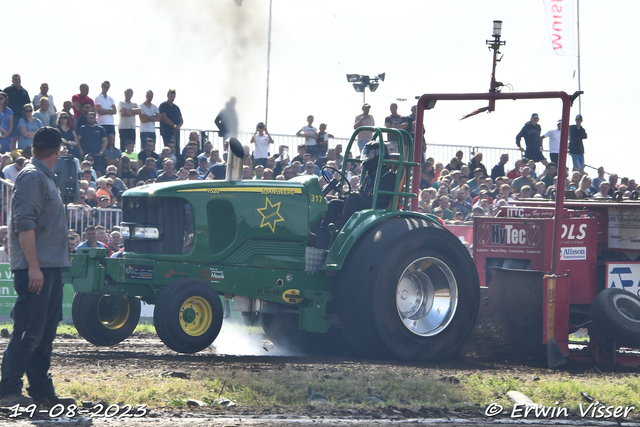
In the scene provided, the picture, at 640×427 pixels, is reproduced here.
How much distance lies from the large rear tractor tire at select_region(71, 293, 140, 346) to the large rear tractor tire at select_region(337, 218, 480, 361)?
6.84 feet

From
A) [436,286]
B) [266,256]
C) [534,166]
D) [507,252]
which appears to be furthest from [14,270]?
[534,166]

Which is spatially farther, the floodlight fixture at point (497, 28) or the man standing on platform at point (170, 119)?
the man standing on platform at point (170, 119)

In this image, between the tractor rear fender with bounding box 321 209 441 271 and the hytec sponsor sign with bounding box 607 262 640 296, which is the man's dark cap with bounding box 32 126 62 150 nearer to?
the tractor rear fender with bounding box 321 209 441 271

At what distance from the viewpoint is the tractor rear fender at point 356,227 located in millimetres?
8148

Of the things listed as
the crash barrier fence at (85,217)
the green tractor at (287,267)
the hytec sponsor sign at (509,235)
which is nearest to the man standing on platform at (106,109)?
the crash barrier fence at (85,217)

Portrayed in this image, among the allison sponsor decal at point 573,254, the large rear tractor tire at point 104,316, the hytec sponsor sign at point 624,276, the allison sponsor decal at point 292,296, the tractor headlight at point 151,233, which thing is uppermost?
the tractor headlight at point 151,233

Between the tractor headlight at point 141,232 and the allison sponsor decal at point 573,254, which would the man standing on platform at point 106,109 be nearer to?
the tractor headlight at point 141,232

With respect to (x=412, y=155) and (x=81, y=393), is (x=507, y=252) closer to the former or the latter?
(x=412, y=155)

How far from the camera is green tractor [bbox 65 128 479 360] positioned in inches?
311

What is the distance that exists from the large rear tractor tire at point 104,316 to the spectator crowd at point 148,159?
12.5ft

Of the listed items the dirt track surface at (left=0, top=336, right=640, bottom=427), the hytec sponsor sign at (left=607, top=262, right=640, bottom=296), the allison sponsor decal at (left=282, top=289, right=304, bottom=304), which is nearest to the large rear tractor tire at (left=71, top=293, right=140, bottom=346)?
the dirt track surface at (left=0, top=336, right=640, bottom=427)

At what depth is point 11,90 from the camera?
590 inches

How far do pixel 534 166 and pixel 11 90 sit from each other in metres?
11.2

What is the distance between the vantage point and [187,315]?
7535 mm
